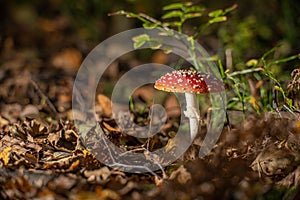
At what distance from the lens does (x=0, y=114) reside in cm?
272

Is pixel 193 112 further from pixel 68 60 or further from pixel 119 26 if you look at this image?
pixel 119 26

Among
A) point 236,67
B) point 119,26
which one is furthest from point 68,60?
point 236,67

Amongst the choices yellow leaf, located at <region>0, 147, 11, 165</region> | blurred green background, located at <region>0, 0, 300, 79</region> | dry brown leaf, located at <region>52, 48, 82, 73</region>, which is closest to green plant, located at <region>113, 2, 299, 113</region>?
blurred green background, located at <region>0, 0, 300, 79</region>

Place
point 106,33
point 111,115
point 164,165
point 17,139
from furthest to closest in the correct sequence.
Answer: point 106,33, point 111,115, point 17,139, point 164,165

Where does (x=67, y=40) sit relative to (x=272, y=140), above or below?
above

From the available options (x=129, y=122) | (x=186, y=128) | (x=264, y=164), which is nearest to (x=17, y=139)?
(x=129, y=122)

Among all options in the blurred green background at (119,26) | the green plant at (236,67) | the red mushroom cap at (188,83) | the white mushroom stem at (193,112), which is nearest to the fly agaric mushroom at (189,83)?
the red mushroom cap at (188,83)

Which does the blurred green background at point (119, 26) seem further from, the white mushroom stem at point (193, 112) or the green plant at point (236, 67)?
the white mushroom stem at point (193, 112)

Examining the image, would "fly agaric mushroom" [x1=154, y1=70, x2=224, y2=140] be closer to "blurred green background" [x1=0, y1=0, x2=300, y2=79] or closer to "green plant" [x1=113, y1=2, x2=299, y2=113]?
"green plant" [x1=113, y1=2, x2=299, y2=113]

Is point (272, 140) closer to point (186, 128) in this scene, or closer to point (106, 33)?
point (186, 128)

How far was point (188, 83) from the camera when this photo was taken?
189 cm

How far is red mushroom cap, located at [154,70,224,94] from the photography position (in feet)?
6.18

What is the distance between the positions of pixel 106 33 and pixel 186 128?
2541mm

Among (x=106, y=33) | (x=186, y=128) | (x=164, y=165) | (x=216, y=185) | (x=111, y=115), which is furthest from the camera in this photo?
(x=106, y=33)
